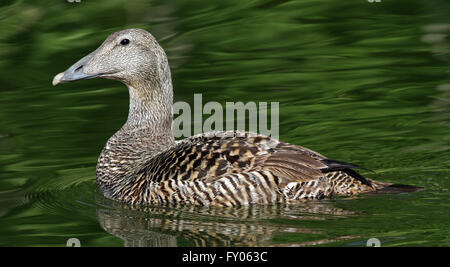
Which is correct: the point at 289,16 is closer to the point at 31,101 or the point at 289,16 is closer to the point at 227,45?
the point at 227,45

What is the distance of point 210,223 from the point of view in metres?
8.52

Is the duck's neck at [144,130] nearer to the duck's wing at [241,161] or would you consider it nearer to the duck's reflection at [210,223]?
the duck's wing at [241,161]

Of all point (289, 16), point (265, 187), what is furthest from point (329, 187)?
point (289, 16)

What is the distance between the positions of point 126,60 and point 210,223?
7.19 feet

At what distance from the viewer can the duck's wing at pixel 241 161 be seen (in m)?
8.81

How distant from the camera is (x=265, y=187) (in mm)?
8797

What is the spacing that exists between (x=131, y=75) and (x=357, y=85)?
360 centimetres

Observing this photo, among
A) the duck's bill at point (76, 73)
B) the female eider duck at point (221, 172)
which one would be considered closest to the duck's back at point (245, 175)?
the female eider duck at point (221, 172)

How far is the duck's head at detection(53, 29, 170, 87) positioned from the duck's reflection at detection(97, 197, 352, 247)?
60.2 inches

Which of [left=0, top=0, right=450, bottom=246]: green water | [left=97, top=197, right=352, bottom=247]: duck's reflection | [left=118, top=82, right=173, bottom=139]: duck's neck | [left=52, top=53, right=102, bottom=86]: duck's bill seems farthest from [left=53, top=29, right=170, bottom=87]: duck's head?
[left=97, top=197, right=352, bottom=247]: duck's reflection

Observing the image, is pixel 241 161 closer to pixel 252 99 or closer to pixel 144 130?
pixel 144 130

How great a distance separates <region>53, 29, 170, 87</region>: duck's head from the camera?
9.81 meters

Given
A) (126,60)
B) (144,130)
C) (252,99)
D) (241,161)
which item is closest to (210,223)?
(241,161)

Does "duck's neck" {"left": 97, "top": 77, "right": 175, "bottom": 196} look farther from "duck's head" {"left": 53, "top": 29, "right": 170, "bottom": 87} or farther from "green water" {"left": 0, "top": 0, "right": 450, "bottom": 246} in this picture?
"green water" {"left": 0, "top": 0, "right": 450, "bottom": 246}
